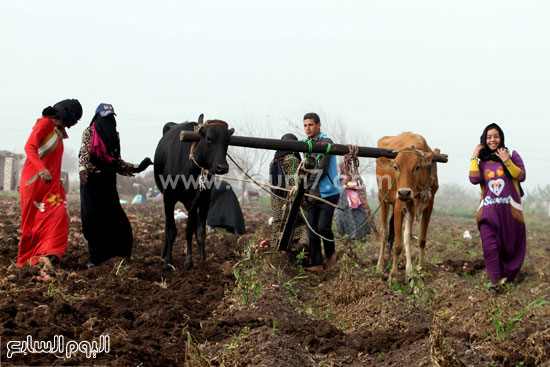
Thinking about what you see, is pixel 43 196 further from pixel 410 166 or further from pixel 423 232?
pixel 423 232

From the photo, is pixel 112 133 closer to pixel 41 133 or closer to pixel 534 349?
pixel 41 133

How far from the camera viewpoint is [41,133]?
6148mm

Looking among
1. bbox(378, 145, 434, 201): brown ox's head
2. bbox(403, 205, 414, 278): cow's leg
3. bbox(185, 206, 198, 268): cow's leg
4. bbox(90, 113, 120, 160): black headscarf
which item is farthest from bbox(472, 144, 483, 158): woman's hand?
bbox(90, 113, 120, 160): black headscarf

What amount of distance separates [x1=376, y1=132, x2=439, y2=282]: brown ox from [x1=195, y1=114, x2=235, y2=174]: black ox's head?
1872 mm

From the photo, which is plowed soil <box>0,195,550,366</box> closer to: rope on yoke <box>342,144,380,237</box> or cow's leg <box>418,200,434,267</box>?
cow's leg <box>418,200,434,267</box>

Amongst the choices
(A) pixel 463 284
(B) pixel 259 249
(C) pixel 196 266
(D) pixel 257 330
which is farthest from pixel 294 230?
(D) pixel 257 330

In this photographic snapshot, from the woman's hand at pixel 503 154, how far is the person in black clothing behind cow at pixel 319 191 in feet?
6.58

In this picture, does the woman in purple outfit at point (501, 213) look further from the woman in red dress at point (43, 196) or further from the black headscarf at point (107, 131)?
the woman in red dress at point (43, 196)

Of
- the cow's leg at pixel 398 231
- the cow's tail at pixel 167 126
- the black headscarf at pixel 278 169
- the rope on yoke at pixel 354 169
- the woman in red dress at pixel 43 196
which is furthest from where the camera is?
the cow's tail at pixel 167 126

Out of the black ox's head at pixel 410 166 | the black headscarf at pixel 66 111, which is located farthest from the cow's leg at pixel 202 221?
the black ox's head at pixel 410 166

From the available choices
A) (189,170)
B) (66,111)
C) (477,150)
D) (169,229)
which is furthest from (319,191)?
(66,111)

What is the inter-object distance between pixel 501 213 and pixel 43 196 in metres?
5.44

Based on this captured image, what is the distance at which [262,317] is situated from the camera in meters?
4.46

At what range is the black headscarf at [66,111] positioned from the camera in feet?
20.6
